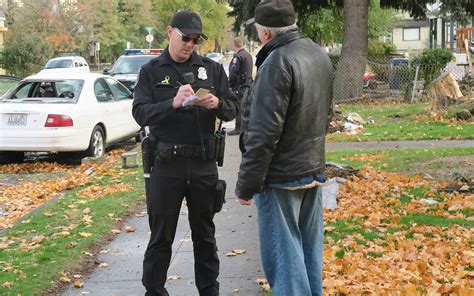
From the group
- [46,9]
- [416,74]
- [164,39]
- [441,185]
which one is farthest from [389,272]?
[164,39]

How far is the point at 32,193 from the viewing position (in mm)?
10914

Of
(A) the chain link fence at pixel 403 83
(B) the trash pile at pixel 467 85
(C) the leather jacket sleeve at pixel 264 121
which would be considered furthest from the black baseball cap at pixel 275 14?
(A) the chain link fence at pixel 403 83

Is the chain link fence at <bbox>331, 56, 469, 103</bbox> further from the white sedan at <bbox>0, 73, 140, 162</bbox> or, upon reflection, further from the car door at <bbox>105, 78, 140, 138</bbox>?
the white sedan at <bbox>0, 73, 140, 162</bbox>

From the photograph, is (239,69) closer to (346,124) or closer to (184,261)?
(346,124)

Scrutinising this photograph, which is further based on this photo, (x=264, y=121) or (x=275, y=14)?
(x=275, y=14)

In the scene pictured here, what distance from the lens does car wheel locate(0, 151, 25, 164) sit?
13.7m

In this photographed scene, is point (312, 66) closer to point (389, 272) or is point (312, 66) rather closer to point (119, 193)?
point (389, 272)

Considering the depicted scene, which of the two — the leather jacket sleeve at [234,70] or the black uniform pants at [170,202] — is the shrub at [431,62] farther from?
the black uniform pants at [170,202]

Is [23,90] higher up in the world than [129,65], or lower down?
higher up

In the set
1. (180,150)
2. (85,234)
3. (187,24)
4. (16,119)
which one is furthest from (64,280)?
(16,119)

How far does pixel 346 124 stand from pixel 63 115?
22.1 ft

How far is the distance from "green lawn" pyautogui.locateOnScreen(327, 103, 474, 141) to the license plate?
5931 mm

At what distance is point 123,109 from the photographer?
15.1 m

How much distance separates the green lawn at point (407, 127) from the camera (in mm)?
15031
